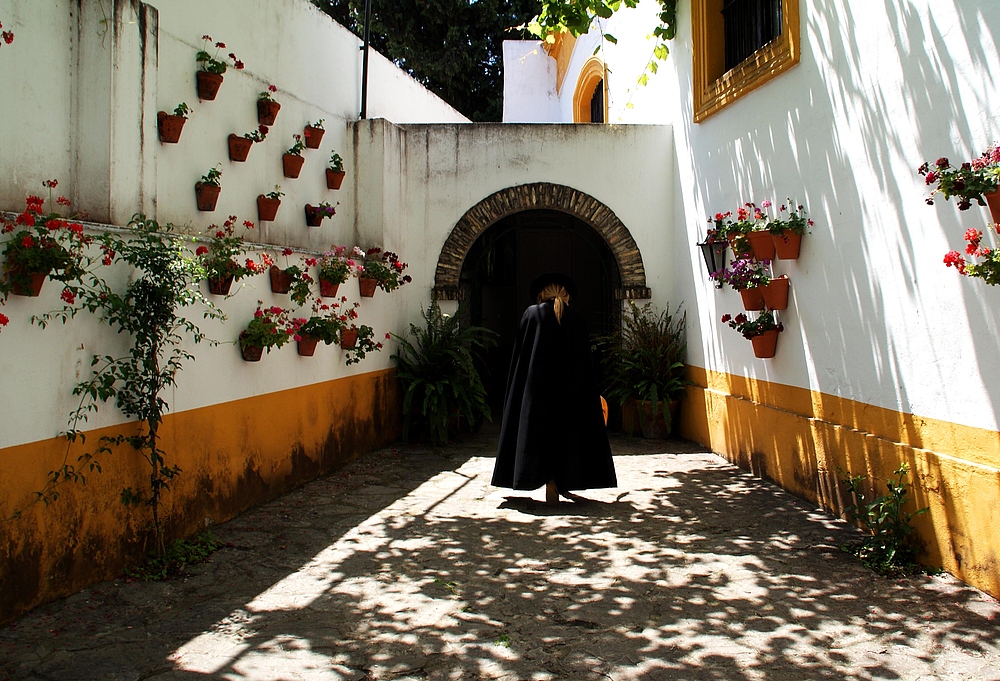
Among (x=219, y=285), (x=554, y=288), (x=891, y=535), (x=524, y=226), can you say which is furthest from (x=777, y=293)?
(x=524, y=226)

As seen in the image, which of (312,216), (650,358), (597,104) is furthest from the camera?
(597,104)

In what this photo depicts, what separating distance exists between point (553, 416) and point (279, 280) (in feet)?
7.98

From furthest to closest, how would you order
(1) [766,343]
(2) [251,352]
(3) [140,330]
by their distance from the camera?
1. (1) [766,343]
2. (2) [251,352]
3. (3) [140,330]

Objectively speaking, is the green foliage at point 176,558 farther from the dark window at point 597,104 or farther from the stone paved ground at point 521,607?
the dark window at point 597,104

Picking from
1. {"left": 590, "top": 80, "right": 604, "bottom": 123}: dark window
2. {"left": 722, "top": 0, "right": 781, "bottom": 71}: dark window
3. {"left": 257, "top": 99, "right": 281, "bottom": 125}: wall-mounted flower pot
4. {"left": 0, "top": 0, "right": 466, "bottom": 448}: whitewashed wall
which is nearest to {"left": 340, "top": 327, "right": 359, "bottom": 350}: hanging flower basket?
{"left": 0, "top": 0, "right": 466, "bottom": 448}: whitewashed wall

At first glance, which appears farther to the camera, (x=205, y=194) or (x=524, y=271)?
(x=524, y=271)

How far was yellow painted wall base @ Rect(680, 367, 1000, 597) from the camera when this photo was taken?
4.26 meters

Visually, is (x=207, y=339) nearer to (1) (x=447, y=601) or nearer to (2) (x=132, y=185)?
(2) (x=132, y=185)

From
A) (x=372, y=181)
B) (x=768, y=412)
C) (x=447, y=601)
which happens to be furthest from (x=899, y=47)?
(x=372, y=181)

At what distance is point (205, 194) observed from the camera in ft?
20.4

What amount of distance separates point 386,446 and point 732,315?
13.0 feet

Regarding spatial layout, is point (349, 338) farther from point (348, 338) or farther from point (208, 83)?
point (208, 83)

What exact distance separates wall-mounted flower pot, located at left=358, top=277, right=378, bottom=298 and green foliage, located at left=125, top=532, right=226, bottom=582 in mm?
3532

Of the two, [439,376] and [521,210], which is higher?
[521,210]
